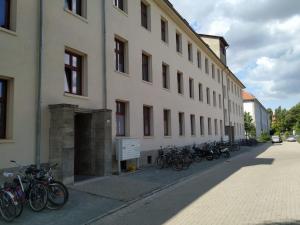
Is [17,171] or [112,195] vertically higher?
[17,171]

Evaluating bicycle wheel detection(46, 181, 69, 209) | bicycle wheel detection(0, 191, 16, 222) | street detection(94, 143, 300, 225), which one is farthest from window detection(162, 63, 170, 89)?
bicycle wheel detection(0, 191, 16, 222)

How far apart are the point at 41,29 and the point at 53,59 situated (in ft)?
3.57

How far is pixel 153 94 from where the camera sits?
21.5 meters

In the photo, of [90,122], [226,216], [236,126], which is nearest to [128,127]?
[90,122]

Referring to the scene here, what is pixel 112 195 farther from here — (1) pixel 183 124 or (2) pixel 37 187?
(1) pixel 183 124

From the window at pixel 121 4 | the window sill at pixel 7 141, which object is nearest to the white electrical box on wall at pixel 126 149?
the window sill at pixel 7 141

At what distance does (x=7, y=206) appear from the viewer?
809 cm

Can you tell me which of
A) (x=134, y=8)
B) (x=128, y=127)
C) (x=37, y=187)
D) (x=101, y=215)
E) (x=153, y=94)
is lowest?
(x=101, y=215)

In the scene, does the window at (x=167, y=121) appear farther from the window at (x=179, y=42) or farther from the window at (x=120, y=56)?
the window at (x=120, y=56)

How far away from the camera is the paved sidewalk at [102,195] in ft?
27.5

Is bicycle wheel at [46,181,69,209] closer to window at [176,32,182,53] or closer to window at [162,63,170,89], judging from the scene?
window at [162,63,170,89]

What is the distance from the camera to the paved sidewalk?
837cm

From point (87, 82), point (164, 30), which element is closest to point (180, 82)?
point (164, 30)

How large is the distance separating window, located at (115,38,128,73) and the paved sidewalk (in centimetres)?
509
